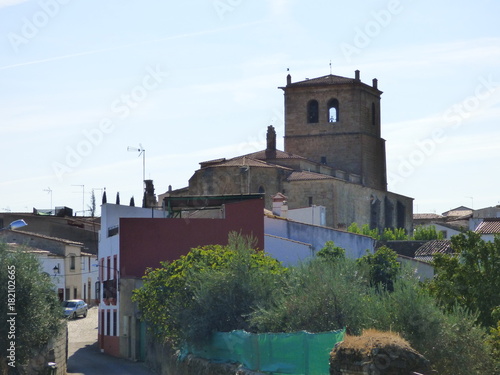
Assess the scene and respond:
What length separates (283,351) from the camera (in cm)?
2102

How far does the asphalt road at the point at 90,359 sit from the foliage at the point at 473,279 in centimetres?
1384

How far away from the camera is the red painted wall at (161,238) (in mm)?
45188

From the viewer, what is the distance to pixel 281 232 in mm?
50812

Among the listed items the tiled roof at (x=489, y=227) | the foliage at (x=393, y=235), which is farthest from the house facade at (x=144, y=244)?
the foliage at (x=393, y=235)

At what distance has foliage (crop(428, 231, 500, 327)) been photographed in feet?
80.9

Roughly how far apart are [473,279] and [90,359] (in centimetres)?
2206

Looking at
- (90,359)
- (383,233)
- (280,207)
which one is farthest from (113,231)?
(383,233)

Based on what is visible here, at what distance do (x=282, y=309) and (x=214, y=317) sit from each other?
4.63 metres

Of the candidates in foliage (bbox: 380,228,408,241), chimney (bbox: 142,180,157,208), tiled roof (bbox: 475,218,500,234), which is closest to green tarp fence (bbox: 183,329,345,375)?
tiled roof (bbox: 475,218,500,234)

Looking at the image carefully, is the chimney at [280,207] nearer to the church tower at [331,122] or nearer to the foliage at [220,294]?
the foliage at [220,294]

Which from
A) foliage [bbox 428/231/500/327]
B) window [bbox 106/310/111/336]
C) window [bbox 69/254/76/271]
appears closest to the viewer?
foliage [bbox 428/231/500/327]

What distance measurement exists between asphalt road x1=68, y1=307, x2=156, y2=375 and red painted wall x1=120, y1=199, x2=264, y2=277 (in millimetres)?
3762

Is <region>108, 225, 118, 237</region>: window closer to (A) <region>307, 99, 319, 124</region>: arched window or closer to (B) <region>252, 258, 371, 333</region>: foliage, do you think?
(B) <region>252, 258, 371, 333</region>: foliage

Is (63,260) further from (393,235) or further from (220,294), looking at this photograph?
(220,294)
